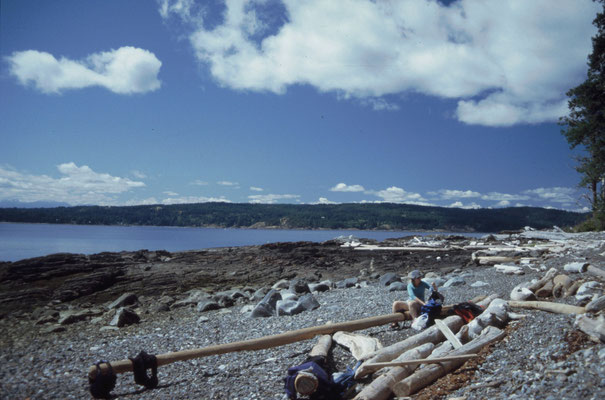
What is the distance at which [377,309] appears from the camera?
1048 cm

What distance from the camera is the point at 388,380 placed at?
5.09 metres

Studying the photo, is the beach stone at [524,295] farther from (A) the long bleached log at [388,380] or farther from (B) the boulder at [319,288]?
(B) the boulder at [319,288]

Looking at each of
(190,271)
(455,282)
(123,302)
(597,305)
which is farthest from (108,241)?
(597,305)

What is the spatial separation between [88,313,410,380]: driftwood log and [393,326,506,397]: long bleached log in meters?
2.50

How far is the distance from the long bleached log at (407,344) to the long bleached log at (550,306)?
4.70 ft

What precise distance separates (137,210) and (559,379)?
15949cm

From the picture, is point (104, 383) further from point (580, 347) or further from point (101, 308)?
point (101, 308)

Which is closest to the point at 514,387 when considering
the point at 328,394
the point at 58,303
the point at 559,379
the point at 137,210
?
the point at 559,379

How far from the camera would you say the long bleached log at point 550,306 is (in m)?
6.78

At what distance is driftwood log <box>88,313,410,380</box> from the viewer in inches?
239

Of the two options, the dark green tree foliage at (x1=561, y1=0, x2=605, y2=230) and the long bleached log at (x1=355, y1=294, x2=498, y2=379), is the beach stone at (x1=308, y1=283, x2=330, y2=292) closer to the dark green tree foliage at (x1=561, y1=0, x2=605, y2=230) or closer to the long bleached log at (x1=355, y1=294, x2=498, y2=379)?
the long bleached log at (x1=355, y1=294, x2=498, y2=379)

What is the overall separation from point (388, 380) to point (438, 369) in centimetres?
82

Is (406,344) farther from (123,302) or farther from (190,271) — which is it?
(190,271)

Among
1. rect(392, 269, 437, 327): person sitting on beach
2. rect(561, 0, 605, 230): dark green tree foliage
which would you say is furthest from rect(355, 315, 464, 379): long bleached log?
rect(561, 0, 605, 230): dark green tree foliage
